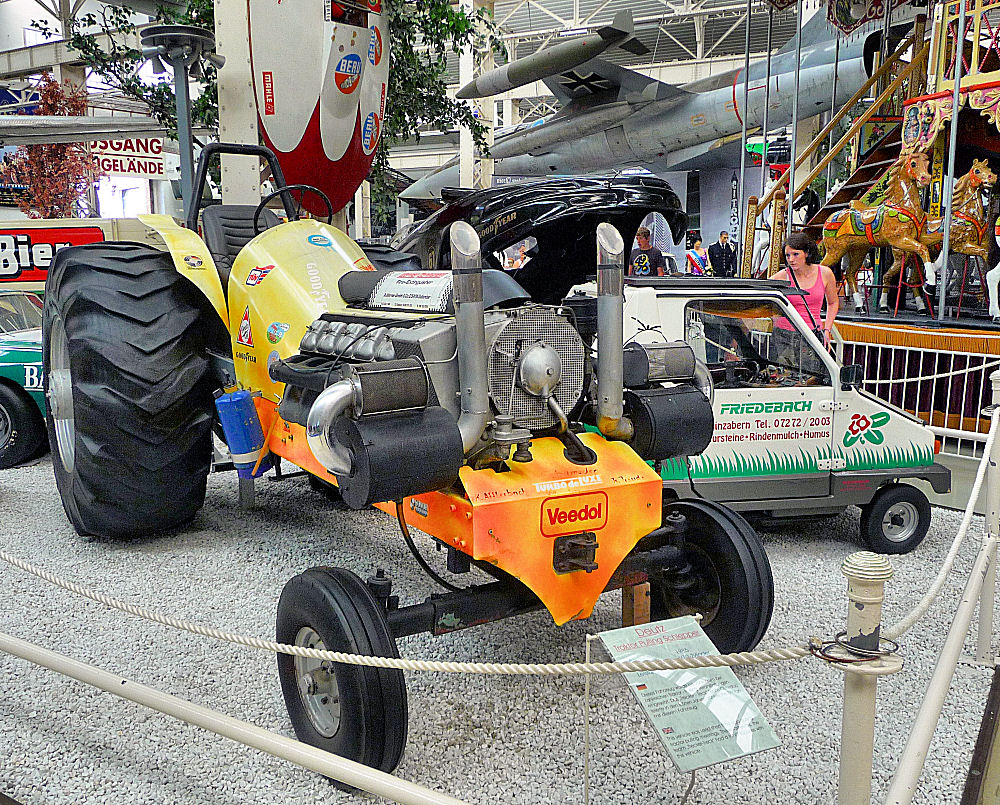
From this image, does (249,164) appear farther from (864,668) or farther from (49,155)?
(49,155)

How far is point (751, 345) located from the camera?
4.57 m

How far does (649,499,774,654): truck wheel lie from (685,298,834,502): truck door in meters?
1.21

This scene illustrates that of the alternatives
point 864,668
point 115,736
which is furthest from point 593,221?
point 115,736

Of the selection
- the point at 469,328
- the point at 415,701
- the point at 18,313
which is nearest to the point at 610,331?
the point at 469,328

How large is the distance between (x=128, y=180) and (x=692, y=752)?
17.4 m

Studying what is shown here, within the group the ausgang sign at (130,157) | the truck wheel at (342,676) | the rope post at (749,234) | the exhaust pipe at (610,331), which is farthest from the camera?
the ausgang sign at (130,157)

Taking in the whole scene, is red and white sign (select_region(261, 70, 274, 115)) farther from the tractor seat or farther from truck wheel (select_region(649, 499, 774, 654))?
truck wheel (select_region(649, 499, 774, 654))

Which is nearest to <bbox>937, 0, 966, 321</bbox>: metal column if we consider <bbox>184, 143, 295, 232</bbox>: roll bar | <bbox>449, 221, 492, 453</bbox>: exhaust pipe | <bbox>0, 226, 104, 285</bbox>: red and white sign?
<bbox>184, 143, 295, 232</bbox>: roll bar

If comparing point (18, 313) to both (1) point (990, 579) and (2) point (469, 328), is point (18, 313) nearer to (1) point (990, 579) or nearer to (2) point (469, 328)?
(2) point (469, 328)

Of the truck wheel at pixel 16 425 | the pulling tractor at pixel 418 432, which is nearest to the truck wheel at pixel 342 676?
the pulling tractor at pixel 418 432

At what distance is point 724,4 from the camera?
1905 cm

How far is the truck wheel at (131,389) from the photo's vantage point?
399 cm

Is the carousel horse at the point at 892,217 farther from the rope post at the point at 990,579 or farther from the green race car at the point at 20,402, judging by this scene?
the green race car at the point at 20,402

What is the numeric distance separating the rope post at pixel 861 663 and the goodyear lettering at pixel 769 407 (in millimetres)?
2628
